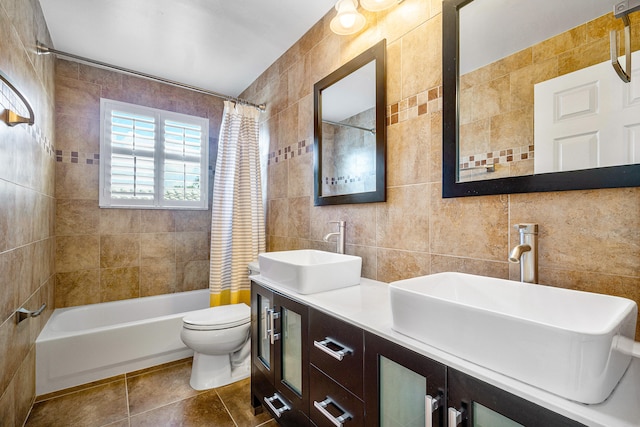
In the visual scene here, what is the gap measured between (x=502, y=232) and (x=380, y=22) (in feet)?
4.18

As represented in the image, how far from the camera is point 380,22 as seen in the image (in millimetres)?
1623

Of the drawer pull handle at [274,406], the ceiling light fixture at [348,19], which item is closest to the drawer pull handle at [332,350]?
the drawer pull handle at [274,406]

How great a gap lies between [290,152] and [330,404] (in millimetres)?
1808

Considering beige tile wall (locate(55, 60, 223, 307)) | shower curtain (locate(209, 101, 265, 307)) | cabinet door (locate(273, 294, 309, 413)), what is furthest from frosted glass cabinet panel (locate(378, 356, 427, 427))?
beige tile wall (locate(55, 60, 223, 307))

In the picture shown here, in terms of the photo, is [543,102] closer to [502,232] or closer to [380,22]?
[502,232]

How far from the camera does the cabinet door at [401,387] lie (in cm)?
76

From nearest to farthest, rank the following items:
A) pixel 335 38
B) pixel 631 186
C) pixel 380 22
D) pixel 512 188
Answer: pixel 631 186
pixel 512 188
pixel 380 22
pixel 335 38

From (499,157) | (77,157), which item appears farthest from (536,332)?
(77,157)

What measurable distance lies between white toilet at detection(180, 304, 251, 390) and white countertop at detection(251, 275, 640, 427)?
3.38 ft

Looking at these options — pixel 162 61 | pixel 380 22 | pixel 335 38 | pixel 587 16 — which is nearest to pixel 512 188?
pixel 587 16

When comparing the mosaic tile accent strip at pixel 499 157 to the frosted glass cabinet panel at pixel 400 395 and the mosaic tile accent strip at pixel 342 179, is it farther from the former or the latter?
the frosted glass cabinet panel at pixel 400 395

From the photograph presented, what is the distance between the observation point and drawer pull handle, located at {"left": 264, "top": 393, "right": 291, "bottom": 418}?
1429 millimetres

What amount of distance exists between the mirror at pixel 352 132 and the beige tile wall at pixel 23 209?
158 centimetres

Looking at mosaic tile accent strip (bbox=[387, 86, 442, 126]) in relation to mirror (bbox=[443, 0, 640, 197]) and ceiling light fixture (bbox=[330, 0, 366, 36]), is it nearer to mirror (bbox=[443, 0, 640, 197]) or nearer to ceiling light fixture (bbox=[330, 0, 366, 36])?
mirror (bbox=[443, 0, 640, 197])
